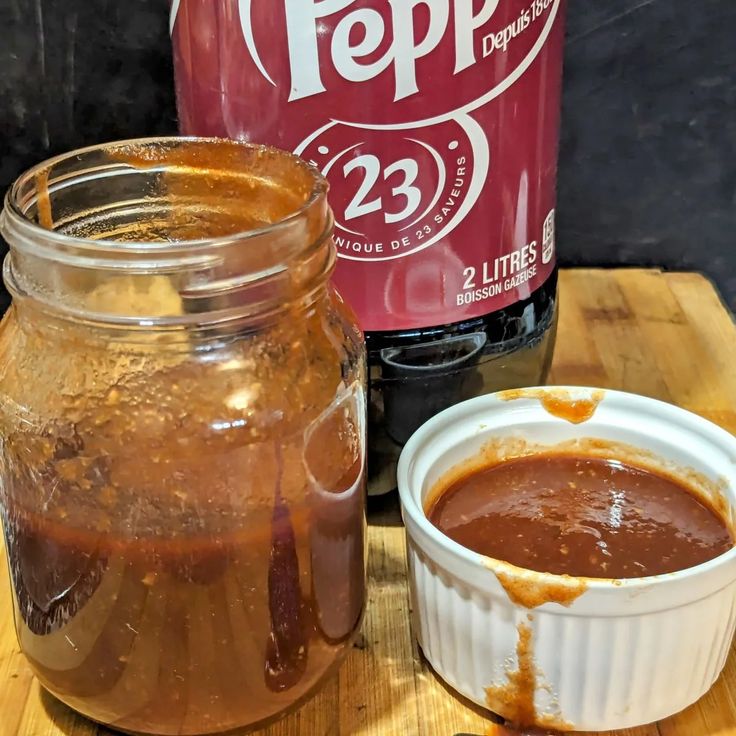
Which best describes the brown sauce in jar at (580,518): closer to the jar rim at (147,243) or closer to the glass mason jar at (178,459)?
the glass mason jar at (178,459)

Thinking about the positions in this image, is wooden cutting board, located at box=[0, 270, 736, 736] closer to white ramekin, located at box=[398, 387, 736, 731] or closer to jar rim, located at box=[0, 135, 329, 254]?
white ramekin, located at box=[398, 387, 736, 731]

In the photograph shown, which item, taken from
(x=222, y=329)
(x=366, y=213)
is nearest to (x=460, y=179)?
(x=366, y=213)

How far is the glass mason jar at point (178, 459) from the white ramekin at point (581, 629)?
5 cm

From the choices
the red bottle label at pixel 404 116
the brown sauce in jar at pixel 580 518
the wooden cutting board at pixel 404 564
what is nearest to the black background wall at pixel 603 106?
the wooden cutting board at pixel 404 564

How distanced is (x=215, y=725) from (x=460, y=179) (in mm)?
309

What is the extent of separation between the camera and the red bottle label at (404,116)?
51 cm

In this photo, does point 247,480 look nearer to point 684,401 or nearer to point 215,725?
point 215,725

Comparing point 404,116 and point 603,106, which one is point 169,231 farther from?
point 603,106

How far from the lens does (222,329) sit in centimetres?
42

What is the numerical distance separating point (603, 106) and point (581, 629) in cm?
54

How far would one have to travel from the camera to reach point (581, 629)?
Answer: 0.46 meters

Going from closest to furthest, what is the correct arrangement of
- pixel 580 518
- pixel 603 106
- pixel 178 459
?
1. pixel 178 459
2. pixel 580 518
3. pixel 603 106

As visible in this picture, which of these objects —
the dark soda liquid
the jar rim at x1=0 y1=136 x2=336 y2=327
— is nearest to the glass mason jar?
the jar rim at x1=0 y1=136 x2=336 y2=327

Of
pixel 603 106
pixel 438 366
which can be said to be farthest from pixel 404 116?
pixel 603 106
